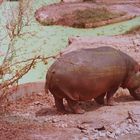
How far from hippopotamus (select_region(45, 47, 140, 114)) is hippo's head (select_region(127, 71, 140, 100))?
122mm

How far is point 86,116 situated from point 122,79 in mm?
881

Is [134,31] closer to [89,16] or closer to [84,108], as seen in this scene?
[89,16]

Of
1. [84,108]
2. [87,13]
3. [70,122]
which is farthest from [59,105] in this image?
[87,13]

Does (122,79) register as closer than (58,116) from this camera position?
No

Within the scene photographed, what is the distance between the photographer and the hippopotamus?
6254 mm

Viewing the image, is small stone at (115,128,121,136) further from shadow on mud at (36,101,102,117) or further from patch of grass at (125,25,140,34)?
patch of grass at (125,25,140,34)

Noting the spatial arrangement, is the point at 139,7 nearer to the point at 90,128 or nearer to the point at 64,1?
the point at 64,1

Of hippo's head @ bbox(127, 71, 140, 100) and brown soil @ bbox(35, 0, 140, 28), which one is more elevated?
hippo's head @ bbox(127, 71, 140, 100)

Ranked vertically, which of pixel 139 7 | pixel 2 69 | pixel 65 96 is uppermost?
pixel 2 69

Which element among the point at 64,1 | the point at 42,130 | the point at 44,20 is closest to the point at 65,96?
the point at 42,130

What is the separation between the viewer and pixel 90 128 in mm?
5773

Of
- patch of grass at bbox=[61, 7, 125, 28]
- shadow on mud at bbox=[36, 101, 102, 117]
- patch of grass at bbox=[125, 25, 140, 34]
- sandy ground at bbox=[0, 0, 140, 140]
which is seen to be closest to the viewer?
sandy ground at bbox=[0, 0, 140, 140]

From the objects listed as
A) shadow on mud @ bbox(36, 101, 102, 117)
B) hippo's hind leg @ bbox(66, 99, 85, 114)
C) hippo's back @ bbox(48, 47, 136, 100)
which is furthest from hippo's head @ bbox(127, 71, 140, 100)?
hippo's hind leg @ bbox(66, 99, 85, 114)

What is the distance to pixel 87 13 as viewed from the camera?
1664cm
